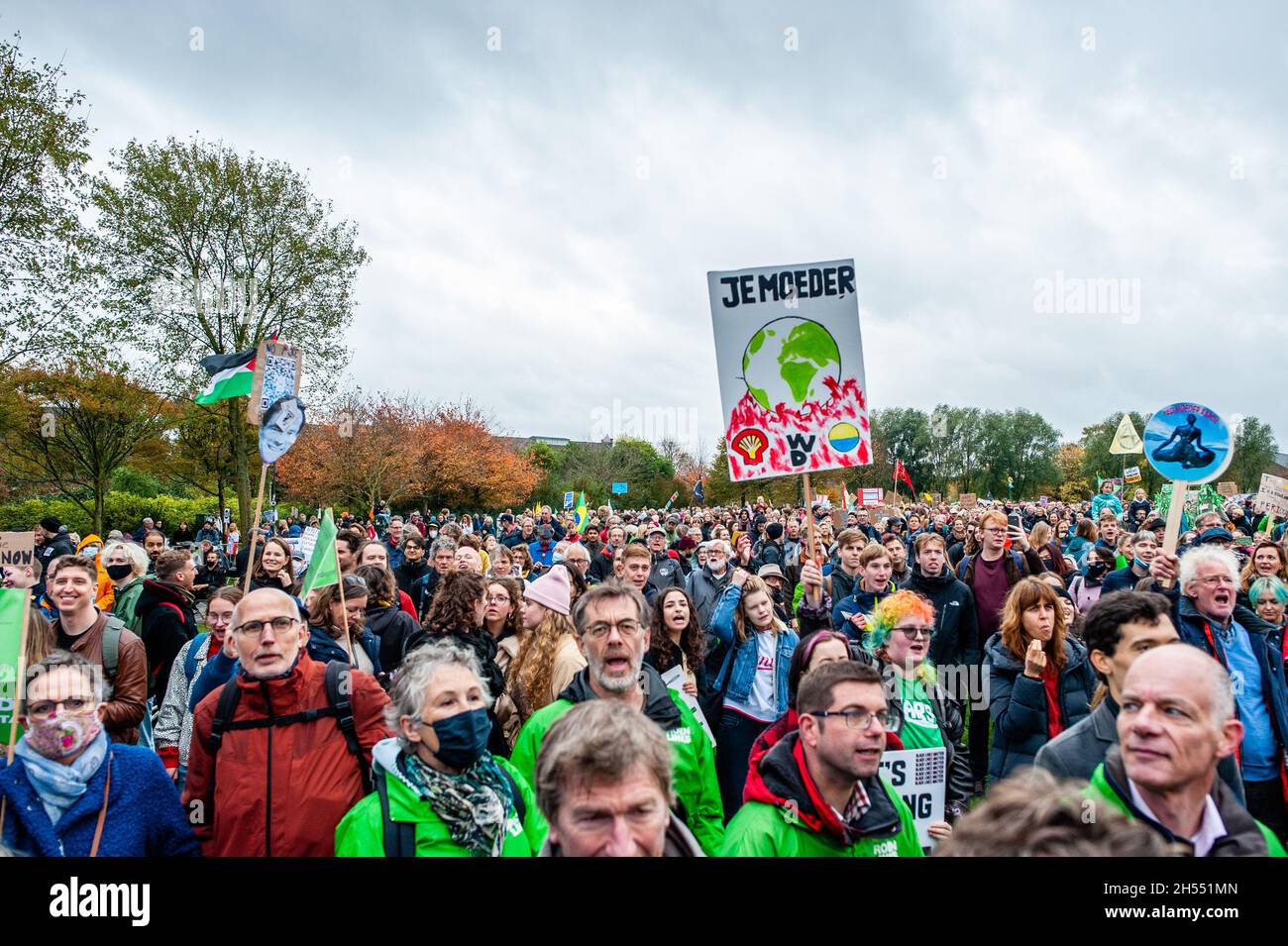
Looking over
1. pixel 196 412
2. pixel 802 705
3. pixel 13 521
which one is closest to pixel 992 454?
pixel 196 412

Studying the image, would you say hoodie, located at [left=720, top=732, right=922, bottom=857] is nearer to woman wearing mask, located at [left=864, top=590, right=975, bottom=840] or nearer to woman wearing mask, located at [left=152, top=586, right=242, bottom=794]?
woman wearing mask, located at [left=864, top=590, right=975, bottom=840]

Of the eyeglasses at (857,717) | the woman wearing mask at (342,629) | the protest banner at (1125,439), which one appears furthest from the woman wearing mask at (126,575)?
the protest banner at (1125,439)

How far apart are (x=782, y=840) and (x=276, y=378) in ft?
23.3

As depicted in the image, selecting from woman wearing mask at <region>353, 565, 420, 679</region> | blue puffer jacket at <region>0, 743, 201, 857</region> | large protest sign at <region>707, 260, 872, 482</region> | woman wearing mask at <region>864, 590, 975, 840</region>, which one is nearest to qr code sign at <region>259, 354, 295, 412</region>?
woman wearing mask at <region>353, 565, 420, 679</region>

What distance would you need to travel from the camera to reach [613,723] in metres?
2.05

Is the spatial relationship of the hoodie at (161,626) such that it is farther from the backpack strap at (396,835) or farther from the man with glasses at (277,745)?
the backpack strap at (396,835)

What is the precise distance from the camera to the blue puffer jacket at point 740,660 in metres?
4.79

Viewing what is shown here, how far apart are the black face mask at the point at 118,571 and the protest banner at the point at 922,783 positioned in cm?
542

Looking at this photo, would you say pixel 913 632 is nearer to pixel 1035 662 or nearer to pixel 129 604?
pixel 1035 662

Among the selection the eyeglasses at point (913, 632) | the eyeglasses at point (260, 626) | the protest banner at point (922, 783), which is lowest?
the protest banner at point (922, 783)

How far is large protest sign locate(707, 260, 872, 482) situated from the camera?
16.5 ft

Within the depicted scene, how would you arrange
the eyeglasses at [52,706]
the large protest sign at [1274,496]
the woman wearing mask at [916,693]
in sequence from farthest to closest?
the large protest sign at [1274,496] < the woman wearing mask at [916,693] < the eyeglasses at [52,706]

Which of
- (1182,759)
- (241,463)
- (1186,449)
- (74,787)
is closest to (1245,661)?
(1186,449)
